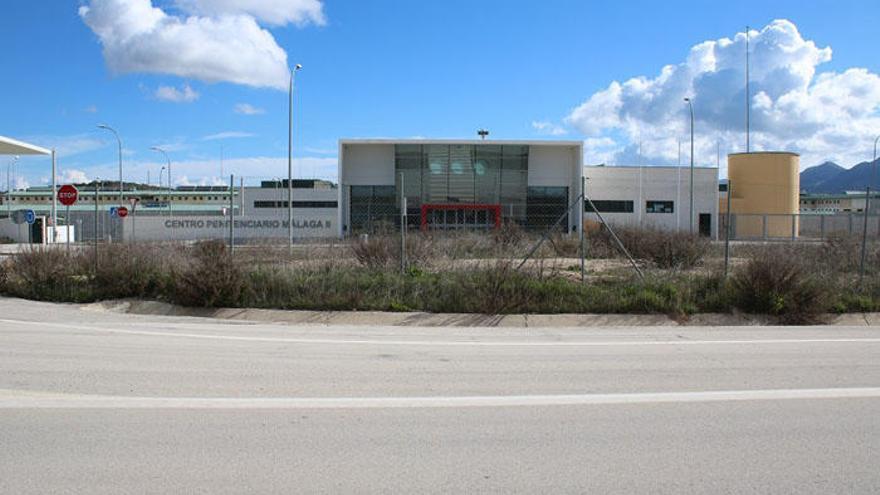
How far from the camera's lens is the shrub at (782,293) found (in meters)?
12.1

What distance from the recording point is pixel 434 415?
584cm

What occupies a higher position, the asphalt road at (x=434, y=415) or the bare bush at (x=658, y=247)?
the bare bush at (x=658, y=247)

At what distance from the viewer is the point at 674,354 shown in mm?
8867

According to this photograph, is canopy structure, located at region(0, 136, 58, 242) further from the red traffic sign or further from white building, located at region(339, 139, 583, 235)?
white building, located at region(339, 139, 583, 235)

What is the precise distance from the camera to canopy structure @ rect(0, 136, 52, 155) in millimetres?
34375

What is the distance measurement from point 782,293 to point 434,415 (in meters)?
8.92

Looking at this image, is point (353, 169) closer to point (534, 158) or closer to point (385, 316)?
point (534, 158)

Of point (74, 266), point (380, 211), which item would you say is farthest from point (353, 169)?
point (74, 266)

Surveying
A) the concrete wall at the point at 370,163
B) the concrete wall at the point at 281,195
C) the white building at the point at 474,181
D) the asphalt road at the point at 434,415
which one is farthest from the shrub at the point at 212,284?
the concrete wall at the point at 281,195

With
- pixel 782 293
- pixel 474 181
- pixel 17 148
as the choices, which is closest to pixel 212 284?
pixel 782 293

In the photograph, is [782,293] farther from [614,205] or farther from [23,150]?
[614,205]

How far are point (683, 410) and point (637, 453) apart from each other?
1.38m

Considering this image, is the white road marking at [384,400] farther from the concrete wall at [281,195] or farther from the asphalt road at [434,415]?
the concrete wall at [281,195]

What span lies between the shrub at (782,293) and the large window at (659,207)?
4863 centimetres
